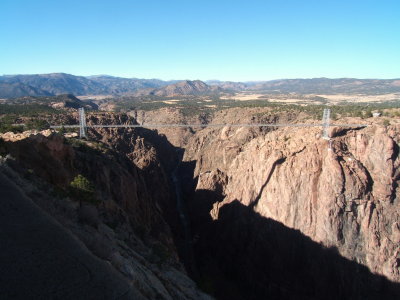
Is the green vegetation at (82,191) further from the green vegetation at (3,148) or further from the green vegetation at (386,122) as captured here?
the green vegetation at (386,122)

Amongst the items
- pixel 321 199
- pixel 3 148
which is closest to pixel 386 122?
pixel 321 199

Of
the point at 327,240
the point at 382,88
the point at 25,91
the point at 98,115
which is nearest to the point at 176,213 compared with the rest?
the point at 327,240

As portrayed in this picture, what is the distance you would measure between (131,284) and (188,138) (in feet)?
206

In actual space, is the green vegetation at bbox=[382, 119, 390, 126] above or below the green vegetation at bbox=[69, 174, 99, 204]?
above

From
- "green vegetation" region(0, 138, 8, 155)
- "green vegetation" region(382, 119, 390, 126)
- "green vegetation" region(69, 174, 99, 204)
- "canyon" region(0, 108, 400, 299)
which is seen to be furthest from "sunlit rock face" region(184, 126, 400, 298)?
"green vegetation" region(0, 138, 8, 155)

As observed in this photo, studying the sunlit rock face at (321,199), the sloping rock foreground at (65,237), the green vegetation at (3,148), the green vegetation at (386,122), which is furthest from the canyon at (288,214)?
the green vegetation at (386,122)

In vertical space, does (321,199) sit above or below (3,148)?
below

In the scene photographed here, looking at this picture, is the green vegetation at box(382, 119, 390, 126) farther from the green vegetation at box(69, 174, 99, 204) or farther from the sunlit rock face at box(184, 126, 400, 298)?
the green vegetation at box(69, 174, 99, 204)

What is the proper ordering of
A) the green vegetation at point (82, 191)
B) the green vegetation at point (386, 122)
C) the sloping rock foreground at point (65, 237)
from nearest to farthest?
the sloping rock foreground at point (65, 237) → the green vegetation at point (82, 191) → the green vegetation at point (386, 122)

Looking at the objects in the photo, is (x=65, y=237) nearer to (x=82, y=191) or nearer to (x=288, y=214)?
(x=82, y=191)

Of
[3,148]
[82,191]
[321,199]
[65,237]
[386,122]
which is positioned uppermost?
[3,148]

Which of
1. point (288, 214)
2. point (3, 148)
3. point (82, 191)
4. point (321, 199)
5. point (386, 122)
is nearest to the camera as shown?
point (3, 148)

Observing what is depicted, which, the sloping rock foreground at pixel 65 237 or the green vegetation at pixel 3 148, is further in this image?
the green vegetation at pixel 3 148

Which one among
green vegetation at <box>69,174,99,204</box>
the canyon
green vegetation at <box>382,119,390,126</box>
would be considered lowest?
the canyon
